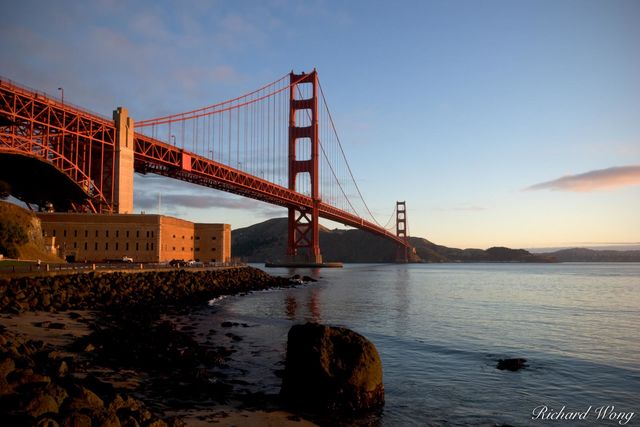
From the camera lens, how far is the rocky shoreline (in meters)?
6.36

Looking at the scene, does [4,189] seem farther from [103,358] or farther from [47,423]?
[47,423]

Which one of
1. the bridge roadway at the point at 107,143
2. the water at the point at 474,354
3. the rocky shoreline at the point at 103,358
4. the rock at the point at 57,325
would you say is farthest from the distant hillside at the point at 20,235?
the rock at the point at 57,325

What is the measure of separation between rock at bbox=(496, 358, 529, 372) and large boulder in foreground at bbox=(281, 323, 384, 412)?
596 centimetres

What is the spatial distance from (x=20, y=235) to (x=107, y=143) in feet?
53.2

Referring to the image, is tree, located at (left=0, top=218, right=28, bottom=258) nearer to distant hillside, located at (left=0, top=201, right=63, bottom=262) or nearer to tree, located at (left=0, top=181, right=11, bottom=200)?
distant hillside, located at (left=0, top=201, right=63, bottom=262)

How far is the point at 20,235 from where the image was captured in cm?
3322

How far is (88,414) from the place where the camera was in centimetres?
602

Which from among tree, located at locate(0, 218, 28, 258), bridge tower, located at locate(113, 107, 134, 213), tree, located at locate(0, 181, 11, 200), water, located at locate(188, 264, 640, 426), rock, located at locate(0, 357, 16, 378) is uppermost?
bridge tower, located at locate(113, 107, 134, 213)

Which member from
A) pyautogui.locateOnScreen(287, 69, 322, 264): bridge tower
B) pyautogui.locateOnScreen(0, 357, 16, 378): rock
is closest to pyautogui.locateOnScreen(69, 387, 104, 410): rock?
pyautogui.locateOnScreen(0, 357, 16, 378): rock

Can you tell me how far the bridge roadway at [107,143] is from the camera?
1540 inches

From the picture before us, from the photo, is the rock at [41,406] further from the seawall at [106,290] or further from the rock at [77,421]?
the seawall at [106,290]

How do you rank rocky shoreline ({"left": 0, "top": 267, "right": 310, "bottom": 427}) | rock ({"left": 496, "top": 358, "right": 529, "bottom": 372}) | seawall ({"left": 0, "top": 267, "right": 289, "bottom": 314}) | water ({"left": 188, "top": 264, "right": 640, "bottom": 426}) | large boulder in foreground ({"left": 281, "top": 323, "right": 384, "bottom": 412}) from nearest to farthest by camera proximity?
1. rocky shoreline ({"left": 0, "top": 267, "right": 310, "bottom": 427})
2. large boulder in foreground ({"left": 281, "top": 323, "right": 384, "bottom": 412})
3. water ({"left": 188, "top": 264, "right": 640, "bottom": 426})
4. rock ({"left": 496, "top": 358, "right": 529, "bottom": 372})
5. seawall ({"left": 0, "top": 267, "right": 289, "bottom": 314})

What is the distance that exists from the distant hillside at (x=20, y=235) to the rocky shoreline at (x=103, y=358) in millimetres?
9681

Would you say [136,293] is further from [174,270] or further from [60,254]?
[60,254]
